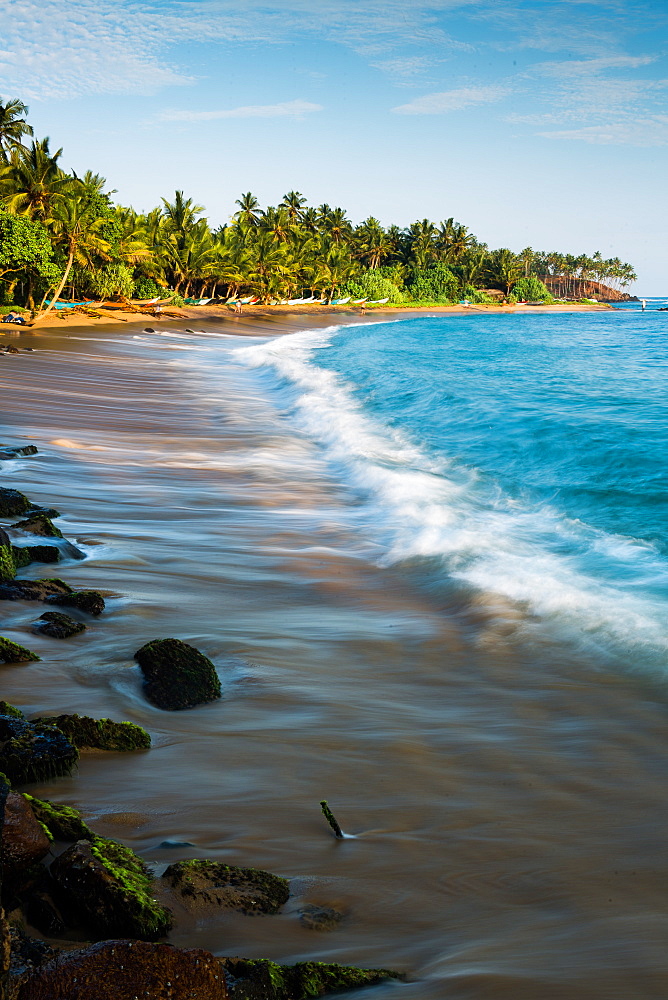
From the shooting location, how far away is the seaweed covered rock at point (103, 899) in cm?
232

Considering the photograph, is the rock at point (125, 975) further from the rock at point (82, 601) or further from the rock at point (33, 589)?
the rock at point (33, 589)

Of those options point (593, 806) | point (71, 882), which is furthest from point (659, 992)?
point (71, 882)

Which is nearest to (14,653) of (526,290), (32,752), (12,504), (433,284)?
(32,752)

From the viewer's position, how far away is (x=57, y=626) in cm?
470

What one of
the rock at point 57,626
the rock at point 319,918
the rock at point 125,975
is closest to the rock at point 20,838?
the rock at point 125,975

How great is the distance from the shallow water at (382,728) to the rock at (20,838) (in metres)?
0.49

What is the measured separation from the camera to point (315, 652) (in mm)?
4949

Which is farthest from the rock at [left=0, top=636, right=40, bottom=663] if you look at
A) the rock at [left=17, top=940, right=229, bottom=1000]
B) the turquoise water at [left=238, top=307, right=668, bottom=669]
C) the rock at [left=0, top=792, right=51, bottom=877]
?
the turquoise water at [left=238, top=307, right=668, bottom=669]

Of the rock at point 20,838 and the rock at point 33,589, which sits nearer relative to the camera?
the rock at point 20,838

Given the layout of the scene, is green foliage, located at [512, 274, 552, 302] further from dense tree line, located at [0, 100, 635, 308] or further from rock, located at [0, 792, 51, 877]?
rock, located at [0, 792, 51, 877]

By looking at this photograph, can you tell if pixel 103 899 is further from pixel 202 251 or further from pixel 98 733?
pixel 202 251

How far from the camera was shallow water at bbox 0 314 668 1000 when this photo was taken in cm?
263

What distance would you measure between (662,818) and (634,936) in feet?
2.83

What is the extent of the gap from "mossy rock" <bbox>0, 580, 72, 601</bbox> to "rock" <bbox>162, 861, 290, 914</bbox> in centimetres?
286
